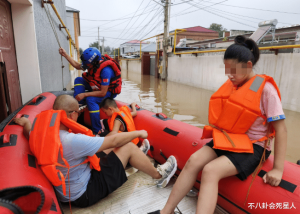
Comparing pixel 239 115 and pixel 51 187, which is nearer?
pixel 51 187

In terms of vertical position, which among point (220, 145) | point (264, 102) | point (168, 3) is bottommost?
point (220, 145)

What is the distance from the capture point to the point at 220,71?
4.52 metres

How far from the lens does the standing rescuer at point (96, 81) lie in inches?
99.2

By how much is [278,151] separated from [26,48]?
274cm

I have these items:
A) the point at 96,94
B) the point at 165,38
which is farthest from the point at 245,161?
the point at 165,38

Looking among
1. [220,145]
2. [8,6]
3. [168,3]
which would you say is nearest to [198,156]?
[220,145]

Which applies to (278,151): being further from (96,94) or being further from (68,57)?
(68,57)

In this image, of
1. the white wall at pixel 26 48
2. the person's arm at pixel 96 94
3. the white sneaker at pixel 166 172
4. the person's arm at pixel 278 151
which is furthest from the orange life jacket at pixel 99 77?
the person's arm at pixel 278 151

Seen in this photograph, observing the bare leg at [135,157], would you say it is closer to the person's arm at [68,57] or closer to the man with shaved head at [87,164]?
the man with shaved head at [87,164]

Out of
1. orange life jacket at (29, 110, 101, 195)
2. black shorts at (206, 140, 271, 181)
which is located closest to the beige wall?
black shorts at (206, 140, 271, 181)

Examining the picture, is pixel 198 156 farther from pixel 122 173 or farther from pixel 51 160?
pixel 51 160

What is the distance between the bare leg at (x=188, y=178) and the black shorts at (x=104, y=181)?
0.40 meters

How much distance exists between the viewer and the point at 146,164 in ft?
5.22

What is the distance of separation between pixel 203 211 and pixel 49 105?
6.09ft
